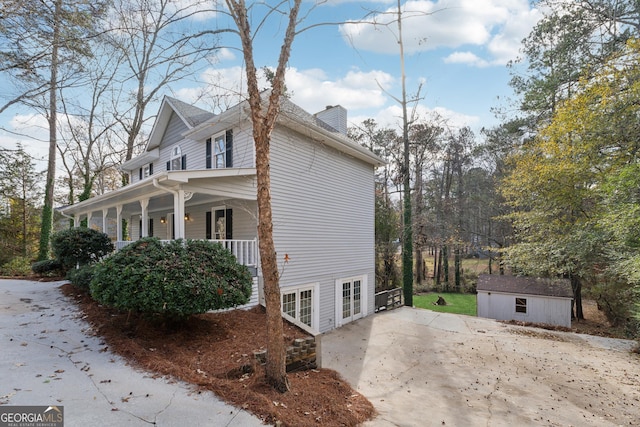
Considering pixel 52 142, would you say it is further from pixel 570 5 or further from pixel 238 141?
pixel 570 5

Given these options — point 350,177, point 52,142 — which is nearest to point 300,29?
point 350,177

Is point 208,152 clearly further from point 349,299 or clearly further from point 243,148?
point 349,299

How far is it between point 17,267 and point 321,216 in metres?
14.2

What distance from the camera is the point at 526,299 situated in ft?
45.0

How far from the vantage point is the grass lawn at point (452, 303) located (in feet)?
57.8

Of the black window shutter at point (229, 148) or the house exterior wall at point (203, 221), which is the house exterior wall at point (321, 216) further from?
the black window shutter at point (229, 148)

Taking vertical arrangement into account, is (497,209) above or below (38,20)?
below

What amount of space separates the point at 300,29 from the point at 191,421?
4963mm

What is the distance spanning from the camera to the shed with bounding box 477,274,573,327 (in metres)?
12.9

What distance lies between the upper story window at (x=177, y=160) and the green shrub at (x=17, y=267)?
8.21 meters

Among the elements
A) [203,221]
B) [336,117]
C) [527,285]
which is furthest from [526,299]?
[203,221]

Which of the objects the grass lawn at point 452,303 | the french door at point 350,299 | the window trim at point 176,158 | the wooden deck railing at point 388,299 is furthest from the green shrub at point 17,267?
the grass lawn at point 452,303

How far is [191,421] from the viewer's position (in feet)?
9.62

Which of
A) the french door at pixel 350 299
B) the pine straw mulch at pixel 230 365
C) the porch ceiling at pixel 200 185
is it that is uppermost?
the porch ceiling at pixel 200 185
